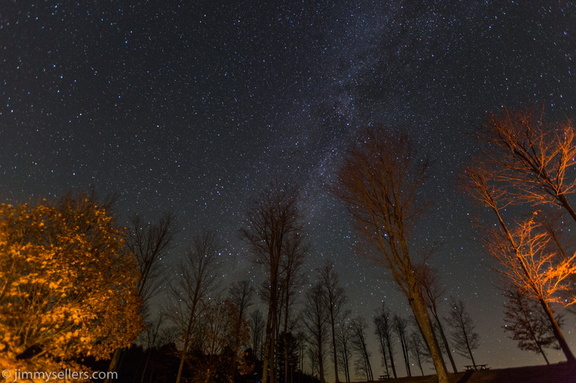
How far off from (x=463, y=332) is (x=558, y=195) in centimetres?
3198

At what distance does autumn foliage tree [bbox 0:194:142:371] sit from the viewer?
666cm

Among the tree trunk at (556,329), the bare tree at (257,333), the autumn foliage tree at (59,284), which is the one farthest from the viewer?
the bare tree at (257,333)

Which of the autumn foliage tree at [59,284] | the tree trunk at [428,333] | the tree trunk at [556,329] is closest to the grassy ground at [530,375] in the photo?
the tree trunk at [556,329]

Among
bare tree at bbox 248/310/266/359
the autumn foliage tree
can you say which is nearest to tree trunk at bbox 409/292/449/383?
the autumn foliage tree

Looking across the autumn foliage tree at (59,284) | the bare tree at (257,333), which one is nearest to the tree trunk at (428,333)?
the autumn foliage tree at (59,284)

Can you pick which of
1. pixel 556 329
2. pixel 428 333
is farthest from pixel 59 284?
pixel 556 329

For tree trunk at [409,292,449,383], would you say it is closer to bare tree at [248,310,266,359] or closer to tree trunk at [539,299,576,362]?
tree trunk at [539,299,576,362]

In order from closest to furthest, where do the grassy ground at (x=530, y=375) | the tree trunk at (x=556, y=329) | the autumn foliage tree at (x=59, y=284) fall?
the autumn foliage tree at (x=59, y=284) → the tree trunk at (x=556, y=329) → the grassy ground at (x=530, y=375)

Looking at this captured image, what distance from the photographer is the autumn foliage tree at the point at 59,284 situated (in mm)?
6660

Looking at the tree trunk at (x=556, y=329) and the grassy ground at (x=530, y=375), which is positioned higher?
the tree trunk at (x=556, y=329)

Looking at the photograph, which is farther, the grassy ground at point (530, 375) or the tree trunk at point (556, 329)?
the grassy ground at point (530, 375)

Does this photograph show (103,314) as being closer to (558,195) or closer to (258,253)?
(258,253)

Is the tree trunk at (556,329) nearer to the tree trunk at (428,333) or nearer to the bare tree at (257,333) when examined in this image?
the tree trunk at (428,333)

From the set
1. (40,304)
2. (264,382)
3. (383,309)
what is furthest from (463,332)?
(40,304)
